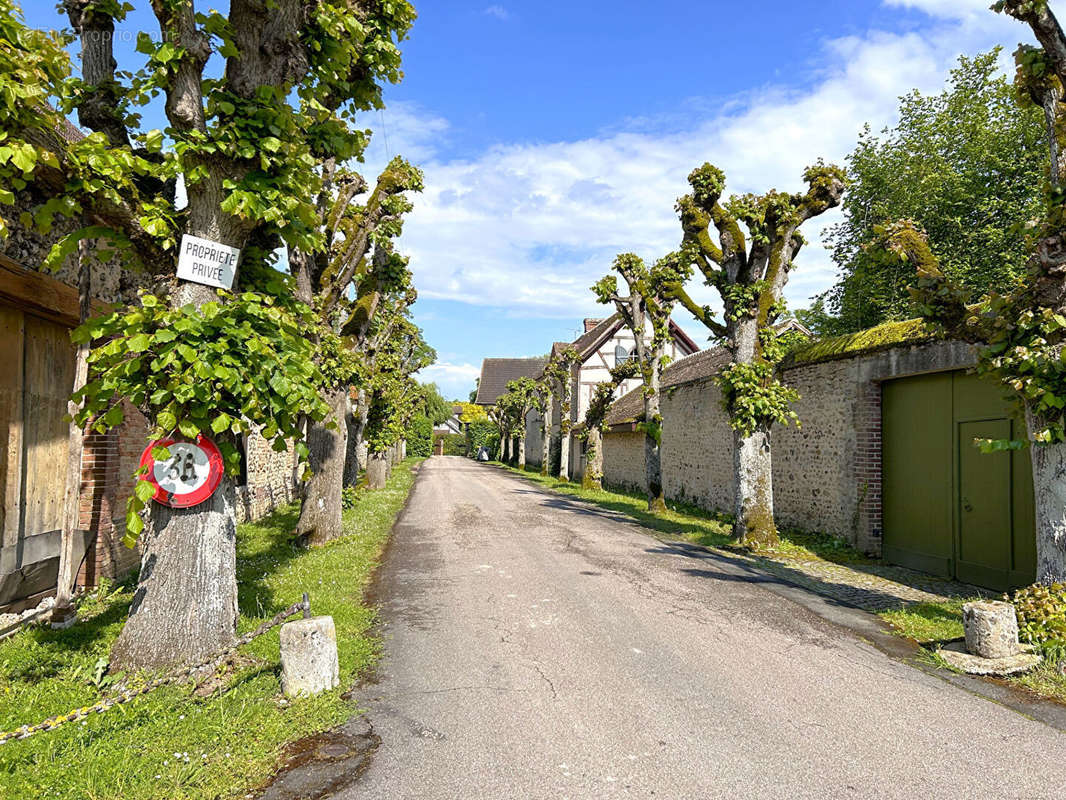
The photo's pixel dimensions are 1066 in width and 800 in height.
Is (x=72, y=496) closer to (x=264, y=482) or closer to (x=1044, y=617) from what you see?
(x=1044, y=617)

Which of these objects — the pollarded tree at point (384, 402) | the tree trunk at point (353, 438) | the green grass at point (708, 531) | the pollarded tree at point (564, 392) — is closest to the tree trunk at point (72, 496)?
the green grass at point (708, 531)

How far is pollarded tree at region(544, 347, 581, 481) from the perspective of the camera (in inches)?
1126

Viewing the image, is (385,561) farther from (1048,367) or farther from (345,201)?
(1048,367)

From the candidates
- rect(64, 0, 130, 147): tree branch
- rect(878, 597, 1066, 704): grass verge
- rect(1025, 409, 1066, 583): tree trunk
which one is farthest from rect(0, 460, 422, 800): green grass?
rect(1025, 409, 1066, 583): tree trunk

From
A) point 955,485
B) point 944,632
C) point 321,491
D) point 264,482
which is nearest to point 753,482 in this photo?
point 955,485

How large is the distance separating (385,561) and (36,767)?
6.38 meters

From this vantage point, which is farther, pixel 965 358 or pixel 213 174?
pixel 965 358

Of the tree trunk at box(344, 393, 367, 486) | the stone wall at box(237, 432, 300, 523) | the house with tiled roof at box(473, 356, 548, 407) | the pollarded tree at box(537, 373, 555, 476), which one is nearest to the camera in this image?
the stone wall at box(237, 432, 300, 523)

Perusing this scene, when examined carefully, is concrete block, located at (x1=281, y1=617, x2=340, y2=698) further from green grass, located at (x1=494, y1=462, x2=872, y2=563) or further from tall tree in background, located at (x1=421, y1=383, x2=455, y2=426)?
tall tree in background, located at (x1=421, y1=383, x2=455, y2=426)

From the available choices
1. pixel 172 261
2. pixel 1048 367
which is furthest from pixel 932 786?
pixel 172 261

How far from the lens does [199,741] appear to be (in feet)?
12.5

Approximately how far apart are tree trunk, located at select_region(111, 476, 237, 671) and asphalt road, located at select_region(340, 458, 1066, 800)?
1.38 meters

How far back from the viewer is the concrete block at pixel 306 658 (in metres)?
4.48

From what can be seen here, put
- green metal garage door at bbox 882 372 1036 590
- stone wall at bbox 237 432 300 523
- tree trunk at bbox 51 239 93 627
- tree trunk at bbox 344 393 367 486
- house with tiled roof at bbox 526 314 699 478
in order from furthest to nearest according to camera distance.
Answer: house with tiled roof at bbox 526 314 699 478 < tree trunk at bbox 344 393 367 486 < stone wall at bbox 237 432 300 523 < green metal garage door at bbox 882 372 1036 590 < tree trunk at bbox 51 239 93 627
